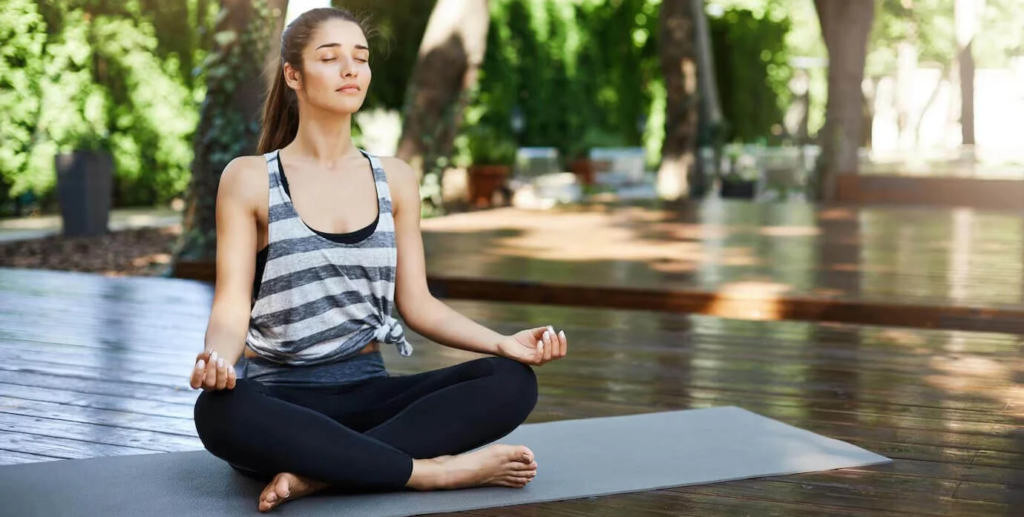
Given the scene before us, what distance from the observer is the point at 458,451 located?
2662 mm

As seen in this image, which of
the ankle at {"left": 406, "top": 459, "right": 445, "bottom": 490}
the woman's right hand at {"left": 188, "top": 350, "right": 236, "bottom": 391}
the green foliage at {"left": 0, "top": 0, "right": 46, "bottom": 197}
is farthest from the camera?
the green foliage at {"left": 0, "top": 0, "right": 46, "bottom": 197}

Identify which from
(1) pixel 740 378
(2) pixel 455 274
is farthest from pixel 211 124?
(1) pixel 740 378

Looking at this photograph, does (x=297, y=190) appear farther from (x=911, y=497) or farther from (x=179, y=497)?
(x=911, y=497)

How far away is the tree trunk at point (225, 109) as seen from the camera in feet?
23.1

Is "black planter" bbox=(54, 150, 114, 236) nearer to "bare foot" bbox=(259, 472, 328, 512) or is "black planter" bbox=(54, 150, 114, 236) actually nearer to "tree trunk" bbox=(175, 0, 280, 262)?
"tree trunk" bbox=(175, 0, 280, 262)

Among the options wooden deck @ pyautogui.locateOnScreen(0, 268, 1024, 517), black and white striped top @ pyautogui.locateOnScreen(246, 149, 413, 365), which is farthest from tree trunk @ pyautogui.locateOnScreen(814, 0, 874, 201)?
black and white striped top @ pyautogui.locateOnScreen(246, 149, 413, 365)

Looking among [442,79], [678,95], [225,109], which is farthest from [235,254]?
[678,95]

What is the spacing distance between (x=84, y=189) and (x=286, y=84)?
22.8 feet

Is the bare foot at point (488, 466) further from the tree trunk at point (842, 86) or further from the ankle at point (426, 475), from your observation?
the tree trunk at point (842, 86)

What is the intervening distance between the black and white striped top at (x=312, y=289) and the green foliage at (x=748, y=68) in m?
16.5

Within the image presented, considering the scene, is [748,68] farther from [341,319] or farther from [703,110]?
[341,319]

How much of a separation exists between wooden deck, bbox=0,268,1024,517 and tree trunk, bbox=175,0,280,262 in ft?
4.23

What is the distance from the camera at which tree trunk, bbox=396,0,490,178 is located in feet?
34.1

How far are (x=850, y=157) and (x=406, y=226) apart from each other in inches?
466
